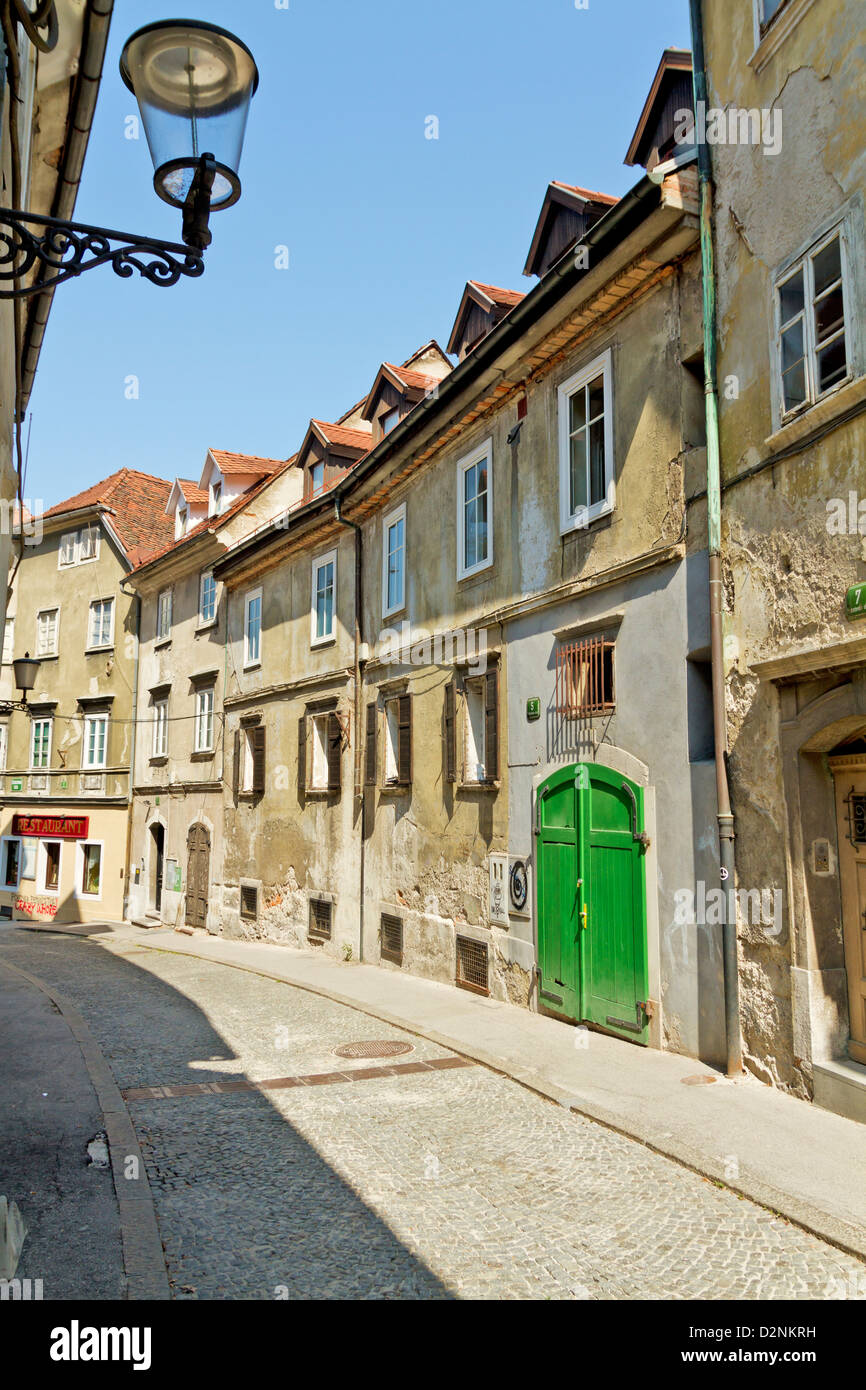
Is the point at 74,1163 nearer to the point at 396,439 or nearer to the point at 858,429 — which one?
the point at 858,429

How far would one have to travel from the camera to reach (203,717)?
24.8 metres

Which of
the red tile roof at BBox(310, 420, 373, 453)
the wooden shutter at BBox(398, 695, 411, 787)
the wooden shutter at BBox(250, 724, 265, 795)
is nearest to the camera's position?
the wooden shutter at BBox(398, 695, 411, 787)

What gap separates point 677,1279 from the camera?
16.3 ft

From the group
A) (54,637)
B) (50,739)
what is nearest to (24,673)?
(50,739)

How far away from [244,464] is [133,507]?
813 cm

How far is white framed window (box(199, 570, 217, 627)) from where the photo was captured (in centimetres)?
2486

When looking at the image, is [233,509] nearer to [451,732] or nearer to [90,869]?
[451,732]

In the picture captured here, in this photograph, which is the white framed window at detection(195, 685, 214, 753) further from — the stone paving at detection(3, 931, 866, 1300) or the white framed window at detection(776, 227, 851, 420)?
the white framed window at detection(776, 227, 851, 420)

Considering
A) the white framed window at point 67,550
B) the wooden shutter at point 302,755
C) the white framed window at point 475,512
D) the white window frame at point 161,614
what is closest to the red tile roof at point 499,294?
the white framed window at point 475,512

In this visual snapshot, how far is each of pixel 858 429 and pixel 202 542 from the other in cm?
1942

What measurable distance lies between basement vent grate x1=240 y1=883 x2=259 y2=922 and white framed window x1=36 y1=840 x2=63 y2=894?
10.9 meters

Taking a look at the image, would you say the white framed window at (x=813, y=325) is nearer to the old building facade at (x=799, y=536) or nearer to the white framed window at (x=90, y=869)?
the old building facade at (x=799, y=536)

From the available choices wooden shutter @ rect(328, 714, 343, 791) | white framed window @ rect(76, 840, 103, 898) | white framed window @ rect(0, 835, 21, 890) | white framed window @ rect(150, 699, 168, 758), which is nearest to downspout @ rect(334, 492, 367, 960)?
wooden shutter @ rect(328, 714, 343, 791)
